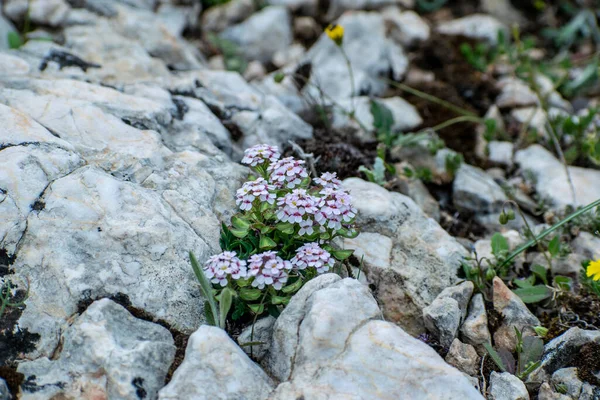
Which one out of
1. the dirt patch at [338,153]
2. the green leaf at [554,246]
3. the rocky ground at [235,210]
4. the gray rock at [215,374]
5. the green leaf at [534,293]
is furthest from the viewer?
the dirt patch at [338,153]

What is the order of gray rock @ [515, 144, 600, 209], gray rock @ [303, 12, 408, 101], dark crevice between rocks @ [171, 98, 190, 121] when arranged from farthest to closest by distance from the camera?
1. gray rock @ [303, 12, 408, 101]
2. gray rock @ [515, 144, 600, 209]
3. dark crevice between rocks @ [171, 98, 190, 121]

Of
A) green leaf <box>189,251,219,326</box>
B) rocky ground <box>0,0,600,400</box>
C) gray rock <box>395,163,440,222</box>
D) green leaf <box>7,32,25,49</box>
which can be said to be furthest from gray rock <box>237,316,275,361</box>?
green leaf <box>7,32,25,49</box>

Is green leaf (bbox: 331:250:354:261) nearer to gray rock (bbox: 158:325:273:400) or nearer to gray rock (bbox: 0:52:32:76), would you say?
gray rock (bbox: 158:325:273:400)

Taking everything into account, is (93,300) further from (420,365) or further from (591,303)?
(591,303)

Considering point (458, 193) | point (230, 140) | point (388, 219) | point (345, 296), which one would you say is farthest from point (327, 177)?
point (458, 193)

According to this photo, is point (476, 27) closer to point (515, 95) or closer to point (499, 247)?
point (515, 95)

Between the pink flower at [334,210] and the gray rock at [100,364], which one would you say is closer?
the gray rock at [100,364]

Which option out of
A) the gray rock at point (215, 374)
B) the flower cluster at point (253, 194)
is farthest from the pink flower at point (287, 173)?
the gray rock at point (215, 374)

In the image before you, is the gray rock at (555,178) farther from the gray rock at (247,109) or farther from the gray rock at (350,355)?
the gray rock at (350,355)
